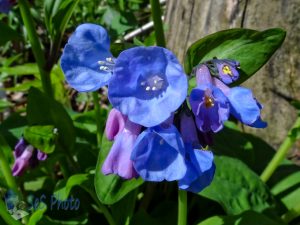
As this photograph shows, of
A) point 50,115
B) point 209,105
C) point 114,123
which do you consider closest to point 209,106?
point 209,105

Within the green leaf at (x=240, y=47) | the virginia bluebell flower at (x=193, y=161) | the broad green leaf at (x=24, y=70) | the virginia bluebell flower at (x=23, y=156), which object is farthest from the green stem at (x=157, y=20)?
the broad green leaf at (x=24, y=70)

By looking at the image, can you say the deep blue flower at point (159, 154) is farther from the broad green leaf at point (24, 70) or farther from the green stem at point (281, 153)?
the broad green leaf at point (24, 70)

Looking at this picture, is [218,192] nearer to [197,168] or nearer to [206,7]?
[197,168]

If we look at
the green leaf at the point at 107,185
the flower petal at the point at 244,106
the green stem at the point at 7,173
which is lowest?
the green stem at the point at 7,173

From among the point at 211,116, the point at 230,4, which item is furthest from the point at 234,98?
the point at 230,4

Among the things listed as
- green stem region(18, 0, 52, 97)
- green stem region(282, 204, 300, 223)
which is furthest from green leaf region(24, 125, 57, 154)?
green stem region(282, 204, 300, 223)
